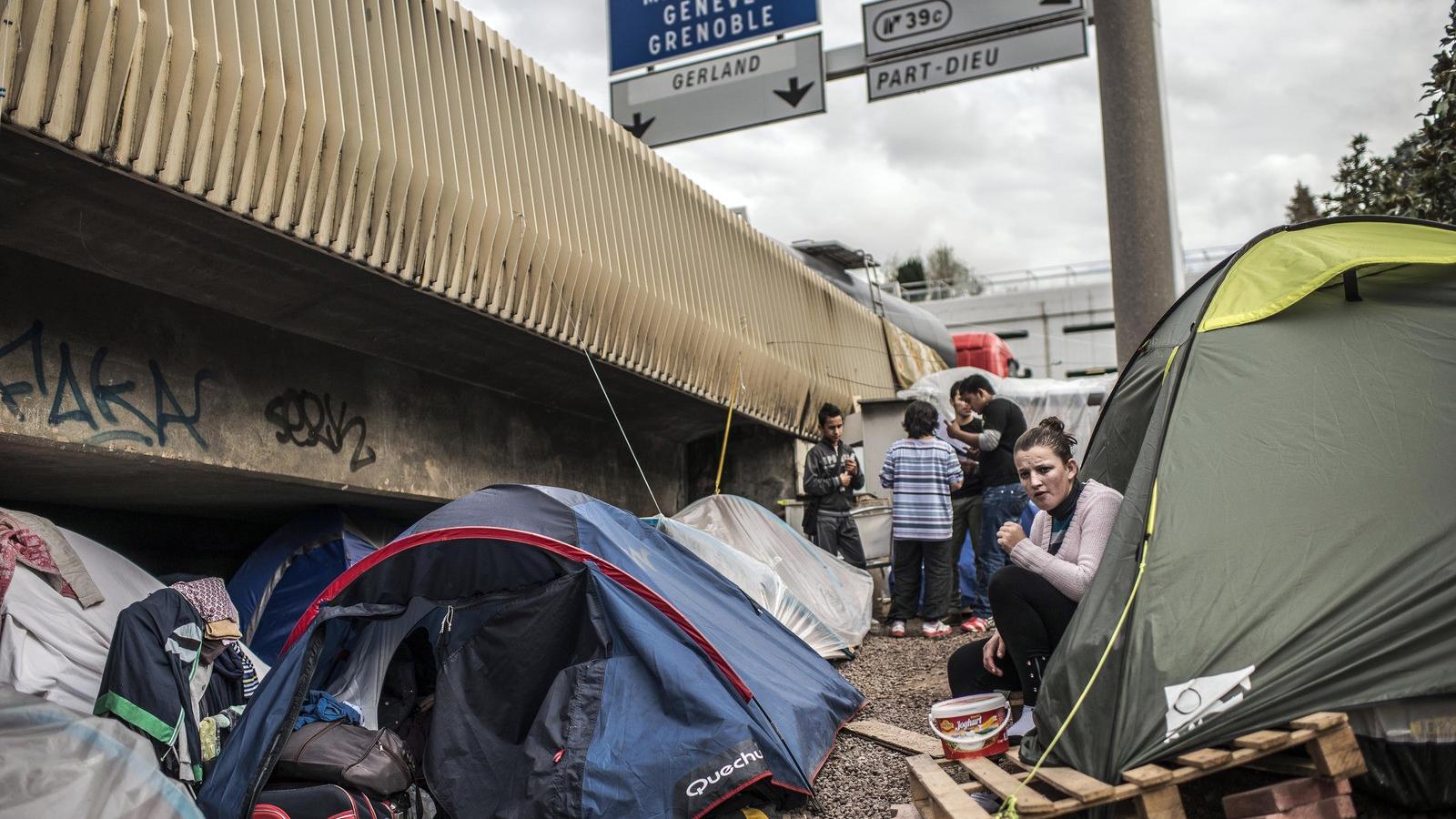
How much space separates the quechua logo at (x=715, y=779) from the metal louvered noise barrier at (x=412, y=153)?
3.04m

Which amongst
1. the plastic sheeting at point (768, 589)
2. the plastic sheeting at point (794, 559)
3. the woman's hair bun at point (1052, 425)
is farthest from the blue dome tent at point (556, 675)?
the plastic sheeting at point (794, 559)

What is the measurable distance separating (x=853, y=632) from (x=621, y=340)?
2.65m

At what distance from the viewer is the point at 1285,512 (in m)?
3.66

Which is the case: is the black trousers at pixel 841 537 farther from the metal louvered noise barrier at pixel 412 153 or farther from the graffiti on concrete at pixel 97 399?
the graffiti on concrete at pixel 97 399

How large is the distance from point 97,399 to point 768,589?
3858 mm

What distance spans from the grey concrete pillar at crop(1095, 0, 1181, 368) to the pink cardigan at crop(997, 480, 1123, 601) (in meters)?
A: 2.77

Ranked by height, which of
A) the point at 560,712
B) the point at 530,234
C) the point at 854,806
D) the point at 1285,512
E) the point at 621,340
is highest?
the point at 530,234

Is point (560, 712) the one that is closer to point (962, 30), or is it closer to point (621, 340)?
point (621, 340)

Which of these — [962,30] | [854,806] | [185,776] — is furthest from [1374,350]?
[185,776]

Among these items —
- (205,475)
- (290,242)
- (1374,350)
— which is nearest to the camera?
(1374,350)

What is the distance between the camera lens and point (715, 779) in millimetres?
4027

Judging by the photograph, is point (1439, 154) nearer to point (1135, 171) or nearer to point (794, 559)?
point (1135, 171)

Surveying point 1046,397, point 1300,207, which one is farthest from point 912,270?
point 1046,397

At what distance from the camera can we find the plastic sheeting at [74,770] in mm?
3088
